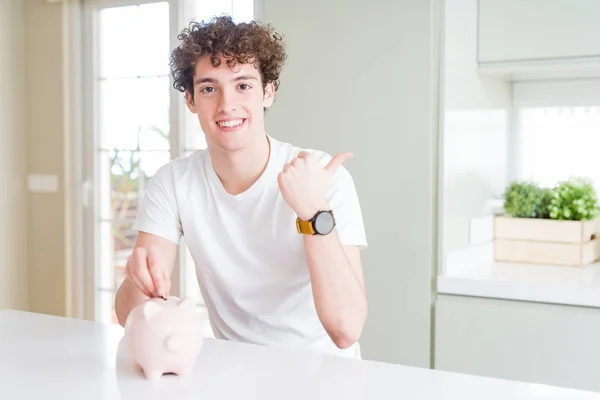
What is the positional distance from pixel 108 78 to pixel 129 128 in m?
0.27

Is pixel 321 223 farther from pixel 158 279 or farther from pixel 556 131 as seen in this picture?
pixel 556 131

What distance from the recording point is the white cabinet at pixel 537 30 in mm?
2535

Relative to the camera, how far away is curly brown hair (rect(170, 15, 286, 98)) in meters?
1.74

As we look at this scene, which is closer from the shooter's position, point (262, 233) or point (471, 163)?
point (262, 233)

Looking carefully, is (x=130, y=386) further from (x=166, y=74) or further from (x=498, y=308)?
(x=166, y=74)

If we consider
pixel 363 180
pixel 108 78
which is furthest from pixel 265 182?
pixel 108 78

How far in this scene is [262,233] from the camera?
1776 millimetres

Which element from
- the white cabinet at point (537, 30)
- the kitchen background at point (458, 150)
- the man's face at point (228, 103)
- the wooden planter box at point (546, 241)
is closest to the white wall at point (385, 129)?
the kitchen background at point (458, 150)

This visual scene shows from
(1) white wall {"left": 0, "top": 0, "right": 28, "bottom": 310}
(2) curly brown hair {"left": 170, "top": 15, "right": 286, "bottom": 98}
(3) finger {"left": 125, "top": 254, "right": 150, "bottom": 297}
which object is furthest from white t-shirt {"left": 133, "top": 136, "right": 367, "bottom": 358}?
(1) white wall {"left": 0, "top": 0, "right": 28, "bottom": 310}

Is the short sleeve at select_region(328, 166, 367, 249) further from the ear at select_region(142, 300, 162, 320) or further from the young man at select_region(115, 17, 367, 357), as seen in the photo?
the ear at select_region(142, 300, 162, 320)

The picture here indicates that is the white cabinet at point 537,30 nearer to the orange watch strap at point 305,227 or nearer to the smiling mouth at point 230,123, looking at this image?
the smiling mouth at point 230,123

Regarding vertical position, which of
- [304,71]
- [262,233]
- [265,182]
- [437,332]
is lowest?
[437,332]

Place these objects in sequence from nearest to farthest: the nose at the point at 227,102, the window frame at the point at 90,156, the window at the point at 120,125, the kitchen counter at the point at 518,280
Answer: the nose at the point at 227,102
the kitchen counter at the point at 518,280
the window at the point at 120,125
the window frame at the point at 90,156

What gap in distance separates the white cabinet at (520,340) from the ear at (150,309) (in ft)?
4.66
